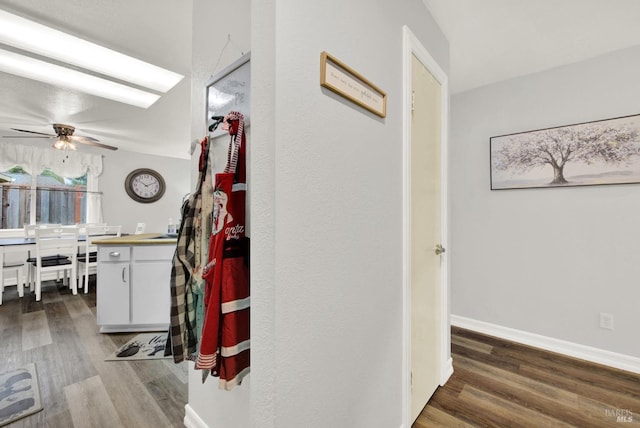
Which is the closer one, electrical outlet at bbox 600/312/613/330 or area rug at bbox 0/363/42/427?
area rug at bbox 0/363/42/427

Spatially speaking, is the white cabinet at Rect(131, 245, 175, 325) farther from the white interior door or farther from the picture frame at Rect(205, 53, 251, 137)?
the white interior door

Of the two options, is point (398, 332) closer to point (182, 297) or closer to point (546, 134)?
point (182, 297)

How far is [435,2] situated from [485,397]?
2.45m

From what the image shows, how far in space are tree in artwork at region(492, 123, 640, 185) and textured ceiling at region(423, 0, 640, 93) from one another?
22.9 inches

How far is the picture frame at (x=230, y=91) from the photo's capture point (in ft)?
3.56

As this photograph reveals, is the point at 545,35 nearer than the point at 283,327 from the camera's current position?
No

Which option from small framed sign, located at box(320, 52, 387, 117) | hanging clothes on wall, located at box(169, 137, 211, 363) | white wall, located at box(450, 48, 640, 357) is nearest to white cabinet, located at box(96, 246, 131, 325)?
hanging clothes on wall, located at box(169, 137, 211, 363)

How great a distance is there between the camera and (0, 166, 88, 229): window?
4.54 m

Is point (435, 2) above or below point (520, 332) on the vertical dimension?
above

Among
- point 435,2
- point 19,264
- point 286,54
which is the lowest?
point 19,264

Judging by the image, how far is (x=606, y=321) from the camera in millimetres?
2098

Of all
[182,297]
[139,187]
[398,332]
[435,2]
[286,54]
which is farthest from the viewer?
[139,187]

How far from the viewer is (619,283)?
2.06 meters

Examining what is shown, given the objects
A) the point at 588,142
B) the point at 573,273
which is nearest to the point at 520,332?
the point at 573,273
